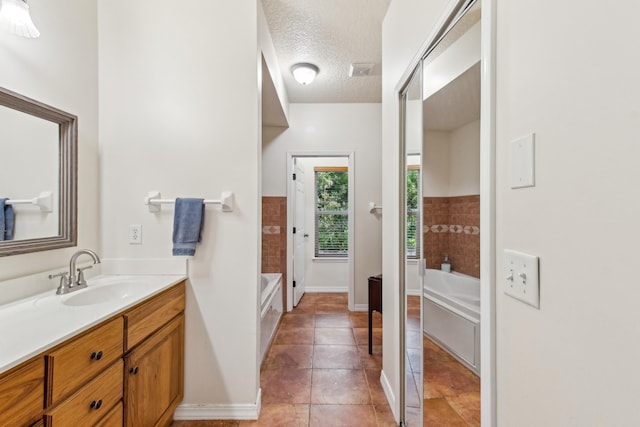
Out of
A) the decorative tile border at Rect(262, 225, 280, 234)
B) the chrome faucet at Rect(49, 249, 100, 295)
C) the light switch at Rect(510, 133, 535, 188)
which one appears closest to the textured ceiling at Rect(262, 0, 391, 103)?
the decorative tile border at Rect(262, 225, 280, 234)

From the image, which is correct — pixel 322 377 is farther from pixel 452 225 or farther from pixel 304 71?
pixel 304 71

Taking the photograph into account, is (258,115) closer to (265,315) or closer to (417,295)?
(417,295)

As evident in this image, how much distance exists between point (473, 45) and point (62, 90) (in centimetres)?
203

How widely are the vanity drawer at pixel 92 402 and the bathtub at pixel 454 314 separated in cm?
137

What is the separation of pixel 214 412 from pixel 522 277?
6.32 ft

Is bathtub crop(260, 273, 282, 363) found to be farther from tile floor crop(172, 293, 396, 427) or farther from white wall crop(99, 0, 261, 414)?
white wall crop(99, 0, 261, 414)

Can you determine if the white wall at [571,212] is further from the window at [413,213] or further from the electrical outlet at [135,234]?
the electrical outlet at [135,234]

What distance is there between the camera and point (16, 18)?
1199 millimetres

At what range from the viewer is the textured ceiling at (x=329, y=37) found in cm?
203

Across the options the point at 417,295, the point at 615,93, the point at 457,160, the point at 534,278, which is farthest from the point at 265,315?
the point at 615,93

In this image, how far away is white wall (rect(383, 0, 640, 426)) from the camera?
1.47ft

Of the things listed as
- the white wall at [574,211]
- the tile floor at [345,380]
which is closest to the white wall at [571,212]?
the white wall at [574,211]

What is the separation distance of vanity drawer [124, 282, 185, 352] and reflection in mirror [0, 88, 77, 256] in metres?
0.60

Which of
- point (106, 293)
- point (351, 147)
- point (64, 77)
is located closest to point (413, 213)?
point (106, 293)
